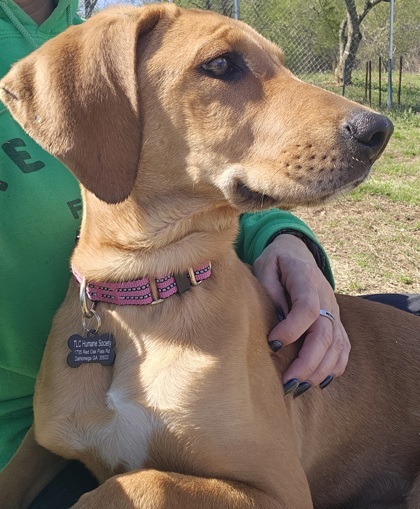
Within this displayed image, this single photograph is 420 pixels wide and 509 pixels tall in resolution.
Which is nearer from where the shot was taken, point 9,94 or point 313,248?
point 9,94

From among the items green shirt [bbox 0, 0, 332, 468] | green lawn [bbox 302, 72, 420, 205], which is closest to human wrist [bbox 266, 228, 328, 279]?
green shirt [bbox 0, 0, 332, 468]

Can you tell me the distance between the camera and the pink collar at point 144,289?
2.16 metres

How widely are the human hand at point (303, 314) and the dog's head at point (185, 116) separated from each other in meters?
0.51

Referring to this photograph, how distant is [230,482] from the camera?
1936 mm

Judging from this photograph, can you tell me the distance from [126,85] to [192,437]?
3.51 ft

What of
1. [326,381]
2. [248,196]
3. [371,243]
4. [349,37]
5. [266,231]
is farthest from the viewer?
[349,37]

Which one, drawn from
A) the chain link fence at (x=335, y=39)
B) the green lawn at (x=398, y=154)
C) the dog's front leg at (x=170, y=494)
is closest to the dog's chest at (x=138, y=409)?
the dog's front leg at (x=170, y=494)

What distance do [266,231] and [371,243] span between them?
10.5 ft

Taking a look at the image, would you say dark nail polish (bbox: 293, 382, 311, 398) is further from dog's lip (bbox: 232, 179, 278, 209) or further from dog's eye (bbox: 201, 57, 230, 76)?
dog's eye (bbox: 201, 57, 230, 76)

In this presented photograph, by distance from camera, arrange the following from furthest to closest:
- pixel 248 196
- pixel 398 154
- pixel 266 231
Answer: pixel 398 154
pixel 266 231
pixel 248 196

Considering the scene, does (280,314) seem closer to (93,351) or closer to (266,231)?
(266,231)

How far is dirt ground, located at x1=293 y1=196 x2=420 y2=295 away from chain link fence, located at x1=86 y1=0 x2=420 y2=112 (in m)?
5.02

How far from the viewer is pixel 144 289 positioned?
7.06 ft

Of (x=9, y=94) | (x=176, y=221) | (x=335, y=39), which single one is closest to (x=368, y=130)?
(x=176, y=221)
